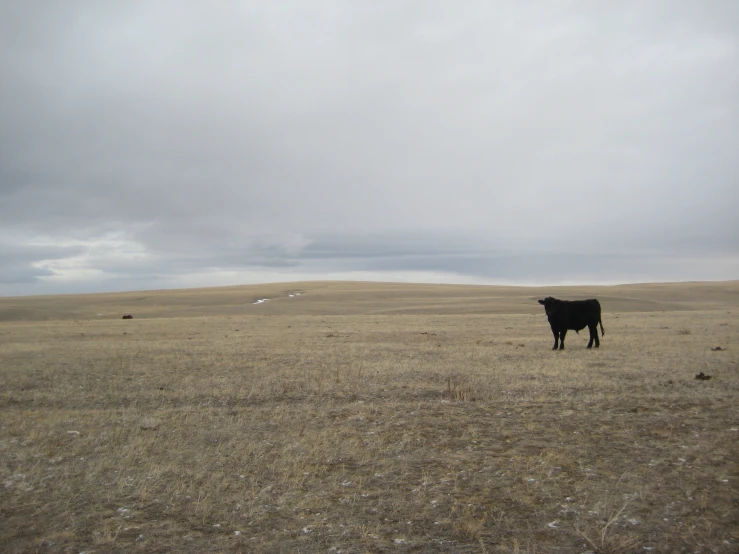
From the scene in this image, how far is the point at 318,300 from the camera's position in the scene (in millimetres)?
71500

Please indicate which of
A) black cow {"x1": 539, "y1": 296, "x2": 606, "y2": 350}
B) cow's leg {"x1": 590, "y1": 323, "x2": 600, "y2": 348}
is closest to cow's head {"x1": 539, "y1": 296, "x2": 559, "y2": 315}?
black cow {"x1": 539, "y1": 296, "x2": 606, "y2": 350}

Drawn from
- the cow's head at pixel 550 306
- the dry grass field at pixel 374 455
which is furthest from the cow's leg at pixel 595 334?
the dry grass field at pixel 374 455

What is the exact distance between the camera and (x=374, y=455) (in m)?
8.28

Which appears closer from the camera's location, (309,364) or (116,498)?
(116,498)

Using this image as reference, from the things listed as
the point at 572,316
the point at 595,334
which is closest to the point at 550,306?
the point at 572,316

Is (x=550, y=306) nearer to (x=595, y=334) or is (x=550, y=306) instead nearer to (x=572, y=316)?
(x=572, y=316)

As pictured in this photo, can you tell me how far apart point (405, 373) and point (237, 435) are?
6.61 m

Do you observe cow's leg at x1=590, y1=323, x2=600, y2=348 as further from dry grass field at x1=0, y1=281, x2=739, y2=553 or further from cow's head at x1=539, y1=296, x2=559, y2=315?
dry grass field at x1=0, y1=281, x2=739, y2=553

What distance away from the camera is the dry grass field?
580cm

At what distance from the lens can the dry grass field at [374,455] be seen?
5801mm

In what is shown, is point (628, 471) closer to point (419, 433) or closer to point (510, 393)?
point (419, 433)

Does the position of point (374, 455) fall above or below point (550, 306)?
below

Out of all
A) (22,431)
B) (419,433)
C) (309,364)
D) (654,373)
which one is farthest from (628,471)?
(309,364)

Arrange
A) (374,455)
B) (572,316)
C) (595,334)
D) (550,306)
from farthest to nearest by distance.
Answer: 1. (550,306)
2. (572,316)
3. (595,334)
4. (374,455)
